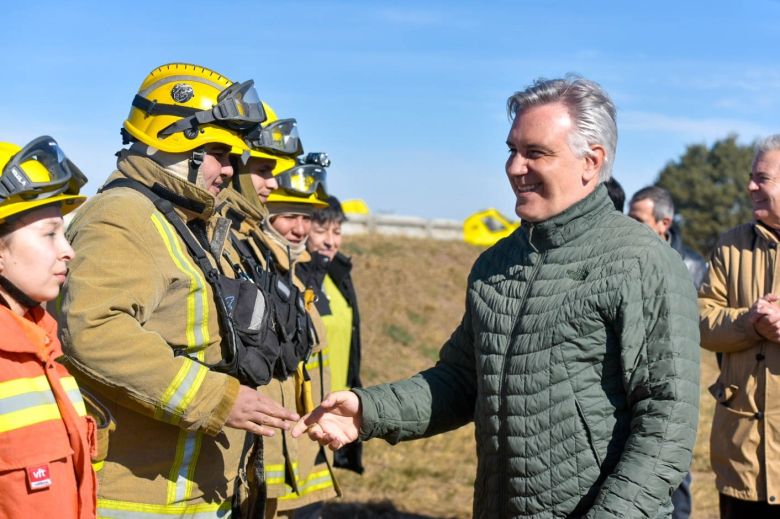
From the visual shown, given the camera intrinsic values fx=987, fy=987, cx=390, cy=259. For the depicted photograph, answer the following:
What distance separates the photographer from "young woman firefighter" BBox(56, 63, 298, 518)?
3365 millimetres

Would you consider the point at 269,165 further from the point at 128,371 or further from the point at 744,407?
the point at 744,407

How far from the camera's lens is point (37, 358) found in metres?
2.94

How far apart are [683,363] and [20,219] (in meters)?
2.04

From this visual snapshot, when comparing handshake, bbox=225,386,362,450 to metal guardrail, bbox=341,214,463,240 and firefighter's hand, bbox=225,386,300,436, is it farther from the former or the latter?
metal guardrail, bbox=341,214,463,240

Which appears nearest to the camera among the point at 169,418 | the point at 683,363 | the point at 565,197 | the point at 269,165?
the point at 683,363

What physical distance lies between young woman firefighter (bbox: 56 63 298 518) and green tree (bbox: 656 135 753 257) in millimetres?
28299

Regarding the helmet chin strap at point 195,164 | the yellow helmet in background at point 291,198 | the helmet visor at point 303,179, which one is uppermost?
the helmet visor at point 303,179

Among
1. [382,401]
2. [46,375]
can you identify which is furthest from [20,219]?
[382,401]

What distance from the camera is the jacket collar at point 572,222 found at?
10.4ft

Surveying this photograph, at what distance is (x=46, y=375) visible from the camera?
9.71ft

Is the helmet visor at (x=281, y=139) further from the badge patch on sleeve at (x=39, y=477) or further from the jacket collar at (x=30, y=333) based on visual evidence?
the badge patch on sleeve at (x=39, y=477)

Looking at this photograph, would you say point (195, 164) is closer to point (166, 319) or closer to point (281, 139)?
point (166, 319)

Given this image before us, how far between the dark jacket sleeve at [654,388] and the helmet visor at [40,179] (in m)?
1.76

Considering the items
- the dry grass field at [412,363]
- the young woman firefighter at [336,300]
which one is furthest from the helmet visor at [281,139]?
the dry grass field at [412,363]
